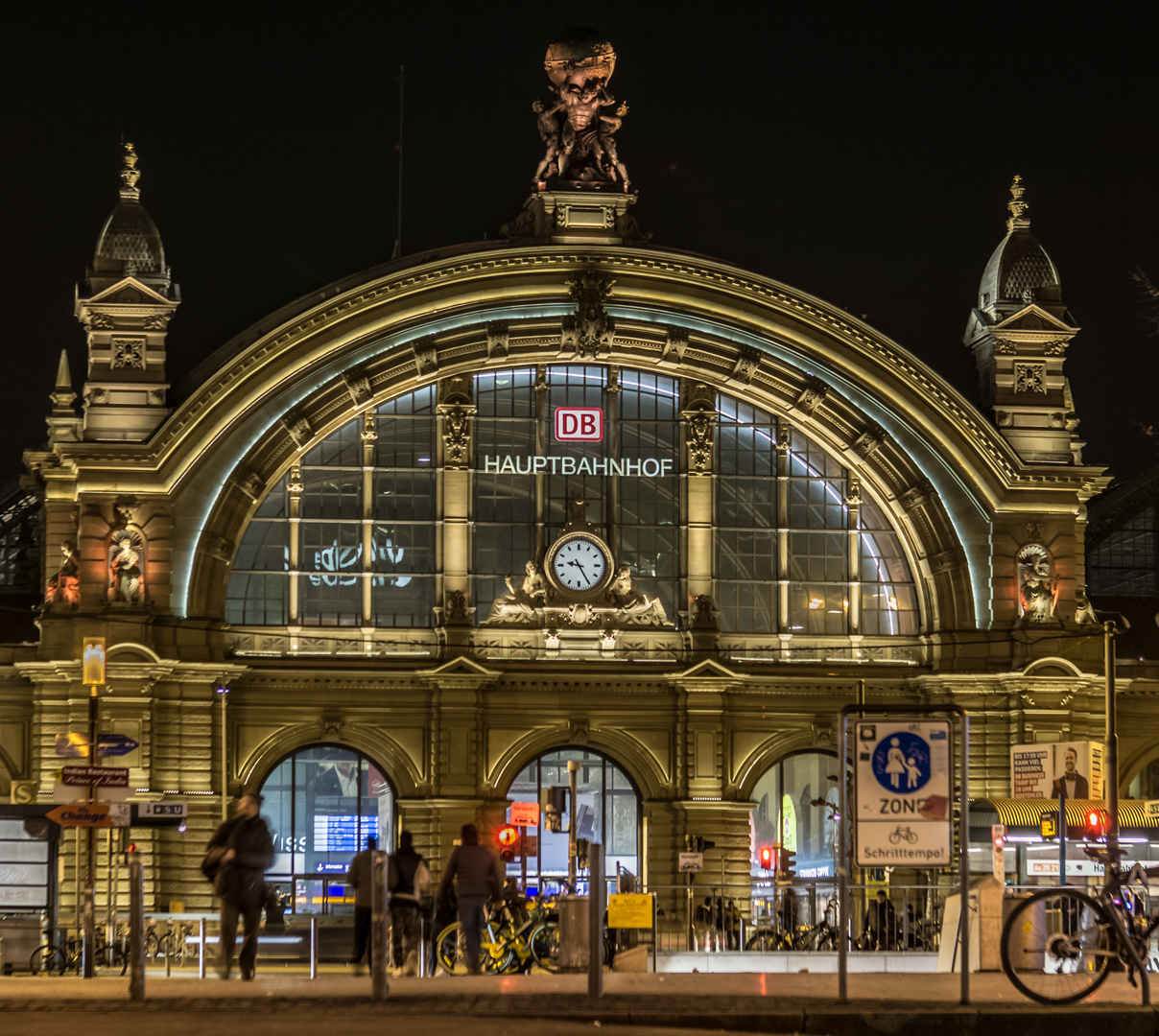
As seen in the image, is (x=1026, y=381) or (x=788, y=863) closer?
(x=788, y=863)

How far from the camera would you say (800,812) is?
4853 cm

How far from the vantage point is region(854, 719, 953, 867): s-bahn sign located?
18.7 meters

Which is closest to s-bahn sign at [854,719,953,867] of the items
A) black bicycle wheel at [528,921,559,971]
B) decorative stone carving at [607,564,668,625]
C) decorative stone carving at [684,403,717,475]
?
black bicycle wheel at [528,921,559,971]

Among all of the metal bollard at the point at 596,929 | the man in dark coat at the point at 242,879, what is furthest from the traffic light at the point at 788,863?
the metal bollard at the point at 596,929

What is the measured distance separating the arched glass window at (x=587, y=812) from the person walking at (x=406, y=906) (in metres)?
22.5

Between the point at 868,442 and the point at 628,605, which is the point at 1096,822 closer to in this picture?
the point at 868,442

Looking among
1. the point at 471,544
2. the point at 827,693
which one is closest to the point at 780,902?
the point at 827,693

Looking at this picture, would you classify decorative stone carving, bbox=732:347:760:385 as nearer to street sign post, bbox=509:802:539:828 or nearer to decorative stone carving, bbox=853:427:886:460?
decorative stone carving, bbox=853:427:886:460

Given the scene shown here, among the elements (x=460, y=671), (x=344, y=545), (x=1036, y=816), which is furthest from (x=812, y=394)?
(x=344, y=545)

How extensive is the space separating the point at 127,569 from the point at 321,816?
7239 mm

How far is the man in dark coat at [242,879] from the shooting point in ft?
73.3

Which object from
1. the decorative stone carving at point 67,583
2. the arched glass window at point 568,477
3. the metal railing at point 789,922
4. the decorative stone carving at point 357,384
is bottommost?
the metal railing at point 789,922

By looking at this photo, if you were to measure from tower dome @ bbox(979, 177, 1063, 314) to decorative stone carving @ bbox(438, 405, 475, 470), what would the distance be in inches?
528

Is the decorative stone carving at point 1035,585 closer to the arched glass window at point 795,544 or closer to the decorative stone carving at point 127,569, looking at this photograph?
the arched glass window at point 795,544
